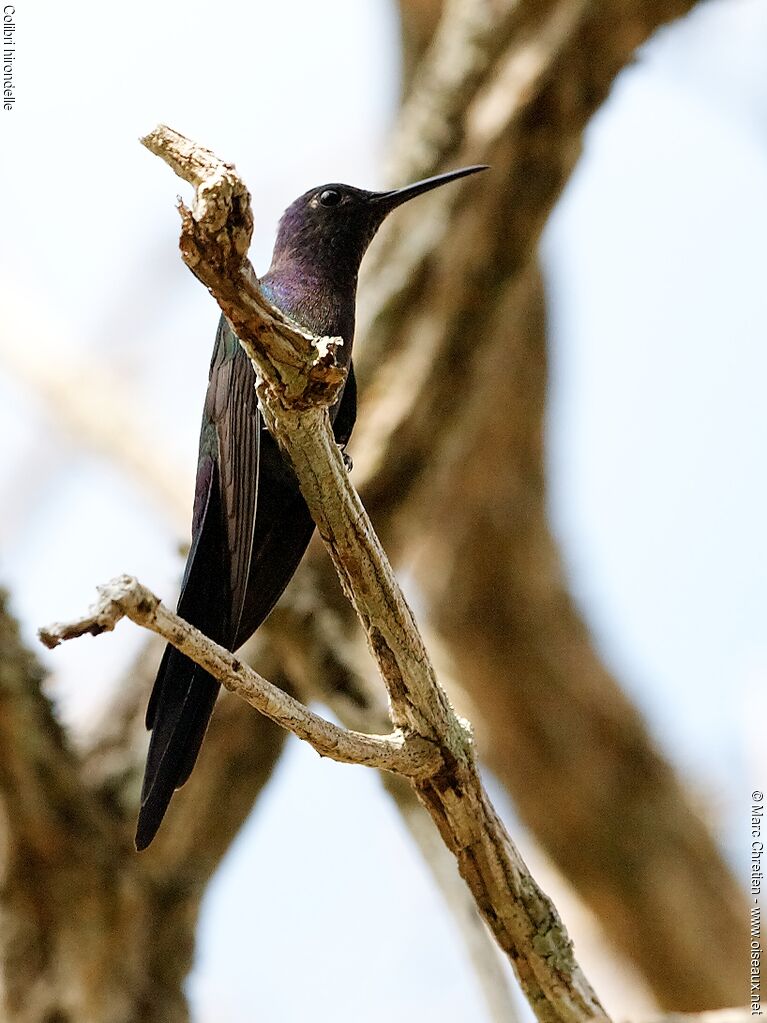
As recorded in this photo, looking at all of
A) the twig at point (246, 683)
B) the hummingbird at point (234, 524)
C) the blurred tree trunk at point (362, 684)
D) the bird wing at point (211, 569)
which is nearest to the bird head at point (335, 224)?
the hummingbird at point (234, 524)

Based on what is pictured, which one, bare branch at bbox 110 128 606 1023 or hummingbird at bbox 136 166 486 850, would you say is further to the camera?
hummingbird at bbox 136 166 486 850

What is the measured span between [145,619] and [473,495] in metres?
6.85

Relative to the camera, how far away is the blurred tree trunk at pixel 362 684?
4.24 metres

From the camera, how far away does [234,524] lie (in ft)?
9.62

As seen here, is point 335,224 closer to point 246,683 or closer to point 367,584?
point 367,584

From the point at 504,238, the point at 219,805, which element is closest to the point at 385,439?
the point at 504,238

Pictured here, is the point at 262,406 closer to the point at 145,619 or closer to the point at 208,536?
the point at 145,619

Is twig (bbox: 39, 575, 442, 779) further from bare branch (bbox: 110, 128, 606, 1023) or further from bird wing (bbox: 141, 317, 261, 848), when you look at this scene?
bird wing (bbox: 141, 317, 261, 848)

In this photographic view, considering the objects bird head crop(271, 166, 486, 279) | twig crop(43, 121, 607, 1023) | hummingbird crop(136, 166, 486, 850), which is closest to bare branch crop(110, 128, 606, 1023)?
twig crop(43, 121, 607, 1023)

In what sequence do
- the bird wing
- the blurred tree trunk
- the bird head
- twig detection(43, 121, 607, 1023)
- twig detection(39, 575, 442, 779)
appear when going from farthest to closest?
the blurred tree trunk, the bird head, the bird wing, twig detection(43, 121, 607, 1023), twig detection(39, 575, 442, 779)

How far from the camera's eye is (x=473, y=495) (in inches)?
342

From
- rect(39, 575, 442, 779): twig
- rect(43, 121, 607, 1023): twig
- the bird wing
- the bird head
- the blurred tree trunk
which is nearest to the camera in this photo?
rect(39, 575, 442, 779): twig

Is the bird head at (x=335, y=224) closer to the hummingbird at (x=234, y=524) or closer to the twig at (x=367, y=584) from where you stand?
the hummingbird at (x=234, y=524)

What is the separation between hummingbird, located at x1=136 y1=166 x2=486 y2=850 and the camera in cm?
293
